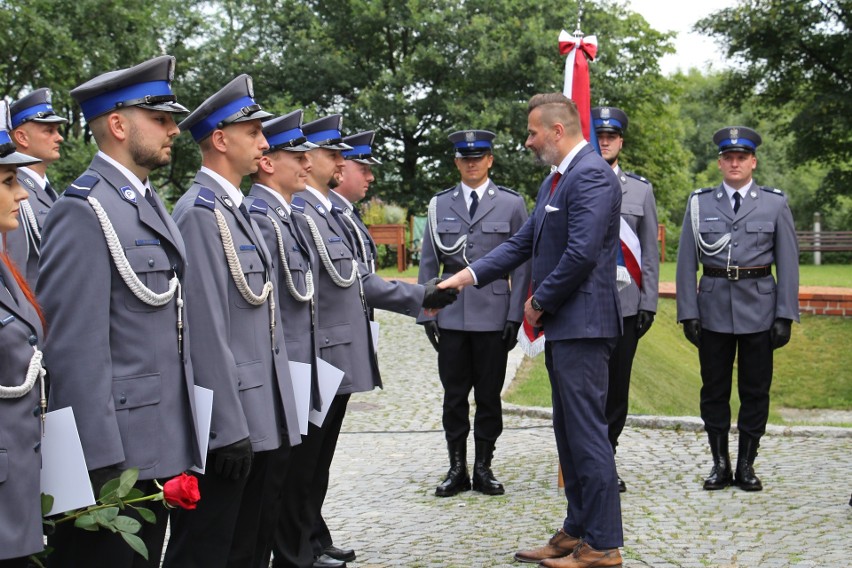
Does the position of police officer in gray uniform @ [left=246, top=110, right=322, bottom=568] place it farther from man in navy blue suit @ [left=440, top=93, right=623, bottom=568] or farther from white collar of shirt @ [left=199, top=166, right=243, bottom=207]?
man in navy blue suit @ [left=440, top=93, right=623, bottom=568]

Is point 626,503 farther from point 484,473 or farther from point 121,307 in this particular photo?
point 121,307

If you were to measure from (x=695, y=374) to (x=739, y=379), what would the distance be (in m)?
9.15

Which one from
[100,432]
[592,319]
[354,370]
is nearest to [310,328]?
[354,370]

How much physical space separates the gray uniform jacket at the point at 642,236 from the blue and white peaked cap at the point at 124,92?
4264 millimetres

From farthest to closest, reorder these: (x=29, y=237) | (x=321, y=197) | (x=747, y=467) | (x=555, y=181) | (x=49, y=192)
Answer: (x=747, y=467) < (x=49, y=192) < (x=29, y=237) < (x=555, y=181) < (x=321, y=197)

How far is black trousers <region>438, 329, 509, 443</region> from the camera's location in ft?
23.9

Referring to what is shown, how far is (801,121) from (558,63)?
7.61 metres

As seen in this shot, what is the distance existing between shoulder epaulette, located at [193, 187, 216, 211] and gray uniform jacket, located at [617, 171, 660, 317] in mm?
3767

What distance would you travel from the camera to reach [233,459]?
388 centimetres

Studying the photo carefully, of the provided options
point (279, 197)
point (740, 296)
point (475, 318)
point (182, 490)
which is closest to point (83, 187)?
point (182, 490)

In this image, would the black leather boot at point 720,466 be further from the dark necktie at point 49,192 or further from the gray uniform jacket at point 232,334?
the dark necktie at point 49,192

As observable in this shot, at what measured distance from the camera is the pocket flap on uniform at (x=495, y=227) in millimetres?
7340

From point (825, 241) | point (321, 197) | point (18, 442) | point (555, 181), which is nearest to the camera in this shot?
point (18, 442)

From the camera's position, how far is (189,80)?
31797 mm
